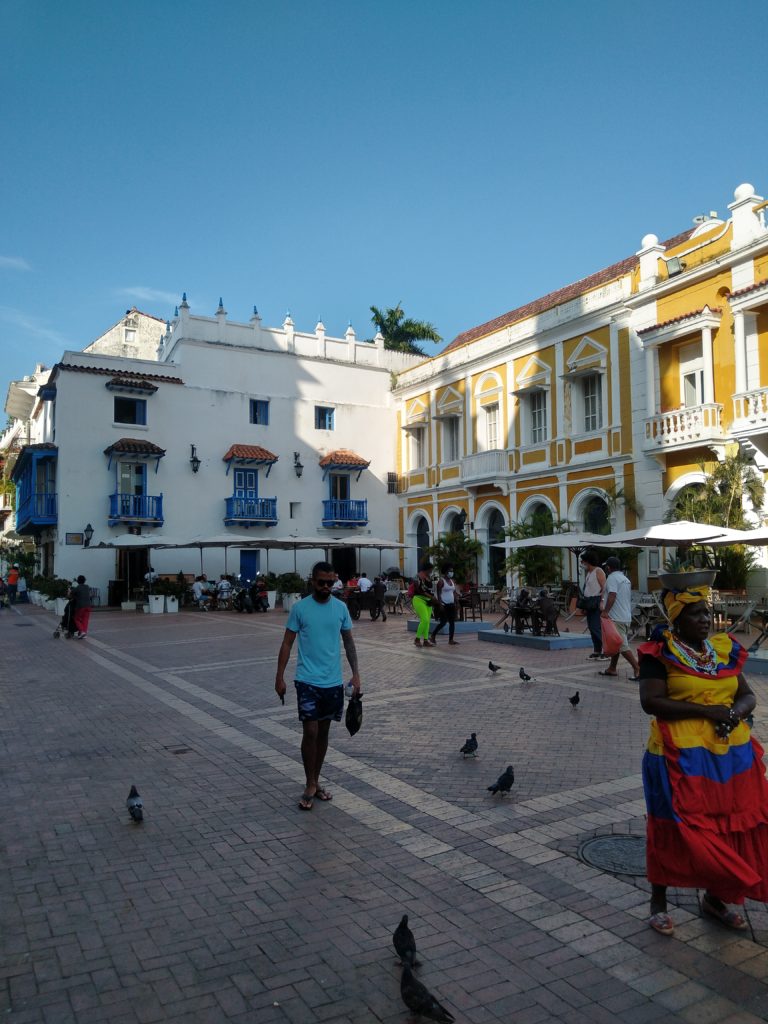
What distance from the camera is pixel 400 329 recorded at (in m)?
44.0

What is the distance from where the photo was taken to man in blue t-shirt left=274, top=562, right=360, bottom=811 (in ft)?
18.2

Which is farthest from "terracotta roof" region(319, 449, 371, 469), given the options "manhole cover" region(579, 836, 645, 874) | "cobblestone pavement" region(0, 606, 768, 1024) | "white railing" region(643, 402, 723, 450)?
"manhole cover" region(579, 836, 645, 874)

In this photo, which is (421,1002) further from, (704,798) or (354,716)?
(354,716)

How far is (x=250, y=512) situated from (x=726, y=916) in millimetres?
30511

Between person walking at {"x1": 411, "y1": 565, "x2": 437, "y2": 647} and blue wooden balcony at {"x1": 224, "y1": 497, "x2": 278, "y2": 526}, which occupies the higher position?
blue wooden balcony at {"x1": 224, "y1": 497, "x2": 278, "y2": 526}

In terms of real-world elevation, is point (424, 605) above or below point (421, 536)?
below

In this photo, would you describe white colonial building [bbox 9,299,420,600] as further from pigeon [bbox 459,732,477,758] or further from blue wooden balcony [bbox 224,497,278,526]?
pigeon [bbox 459,732,477,758]

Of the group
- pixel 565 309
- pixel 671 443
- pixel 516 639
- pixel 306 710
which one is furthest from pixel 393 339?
pixel 306 710

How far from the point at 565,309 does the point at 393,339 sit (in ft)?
62.7

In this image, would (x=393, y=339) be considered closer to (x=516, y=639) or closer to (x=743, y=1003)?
(x=516, y=639)

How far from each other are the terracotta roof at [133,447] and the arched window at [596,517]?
16.6 metres

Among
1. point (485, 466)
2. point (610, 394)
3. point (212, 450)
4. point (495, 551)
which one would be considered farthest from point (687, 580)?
point (212, 450)

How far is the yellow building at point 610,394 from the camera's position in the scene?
19.8 m

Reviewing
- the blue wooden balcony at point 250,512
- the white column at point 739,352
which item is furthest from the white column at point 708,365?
the blue wooden balcony at point 250,512
